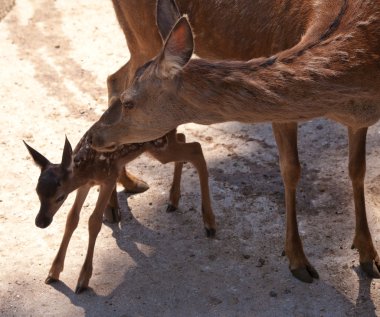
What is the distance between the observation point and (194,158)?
20.2 ft

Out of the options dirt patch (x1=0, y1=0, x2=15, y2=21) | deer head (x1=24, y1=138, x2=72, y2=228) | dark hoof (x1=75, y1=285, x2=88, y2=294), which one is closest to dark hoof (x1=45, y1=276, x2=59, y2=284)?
dark hoof (x1=75, y1=285, x2=88, y2=294)

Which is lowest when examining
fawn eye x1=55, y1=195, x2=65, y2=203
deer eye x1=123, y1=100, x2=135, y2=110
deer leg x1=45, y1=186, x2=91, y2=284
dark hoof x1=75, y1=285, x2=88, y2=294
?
dark hoof x1=75, y1=285, x2=88, y2=294

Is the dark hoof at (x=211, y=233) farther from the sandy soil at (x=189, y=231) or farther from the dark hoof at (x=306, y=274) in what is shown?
the dark hoof at (x=306, y=274)

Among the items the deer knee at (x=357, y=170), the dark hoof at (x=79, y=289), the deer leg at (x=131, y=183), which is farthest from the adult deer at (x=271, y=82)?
the deer leg at (x=131, y=183)

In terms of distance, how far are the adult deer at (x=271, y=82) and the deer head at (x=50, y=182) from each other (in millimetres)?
484

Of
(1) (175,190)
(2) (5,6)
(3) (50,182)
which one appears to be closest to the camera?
(3) (50,182)

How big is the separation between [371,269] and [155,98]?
2.00 metres

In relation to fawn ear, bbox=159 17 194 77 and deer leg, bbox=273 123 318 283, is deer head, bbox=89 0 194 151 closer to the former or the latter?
fawn ear, bbox=159 17 194 77

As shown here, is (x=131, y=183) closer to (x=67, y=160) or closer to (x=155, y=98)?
(x=67, y=160)

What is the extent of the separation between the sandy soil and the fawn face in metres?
1.05

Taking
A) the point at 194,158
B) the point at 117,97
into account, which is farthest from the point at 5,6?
the point at 194,158

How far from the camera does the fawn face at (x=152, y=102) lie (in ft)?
14.8

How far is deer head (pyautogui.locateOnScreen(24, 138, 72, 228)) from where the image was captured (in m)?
5.45

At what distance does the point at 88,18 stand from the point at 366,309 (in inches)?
208
